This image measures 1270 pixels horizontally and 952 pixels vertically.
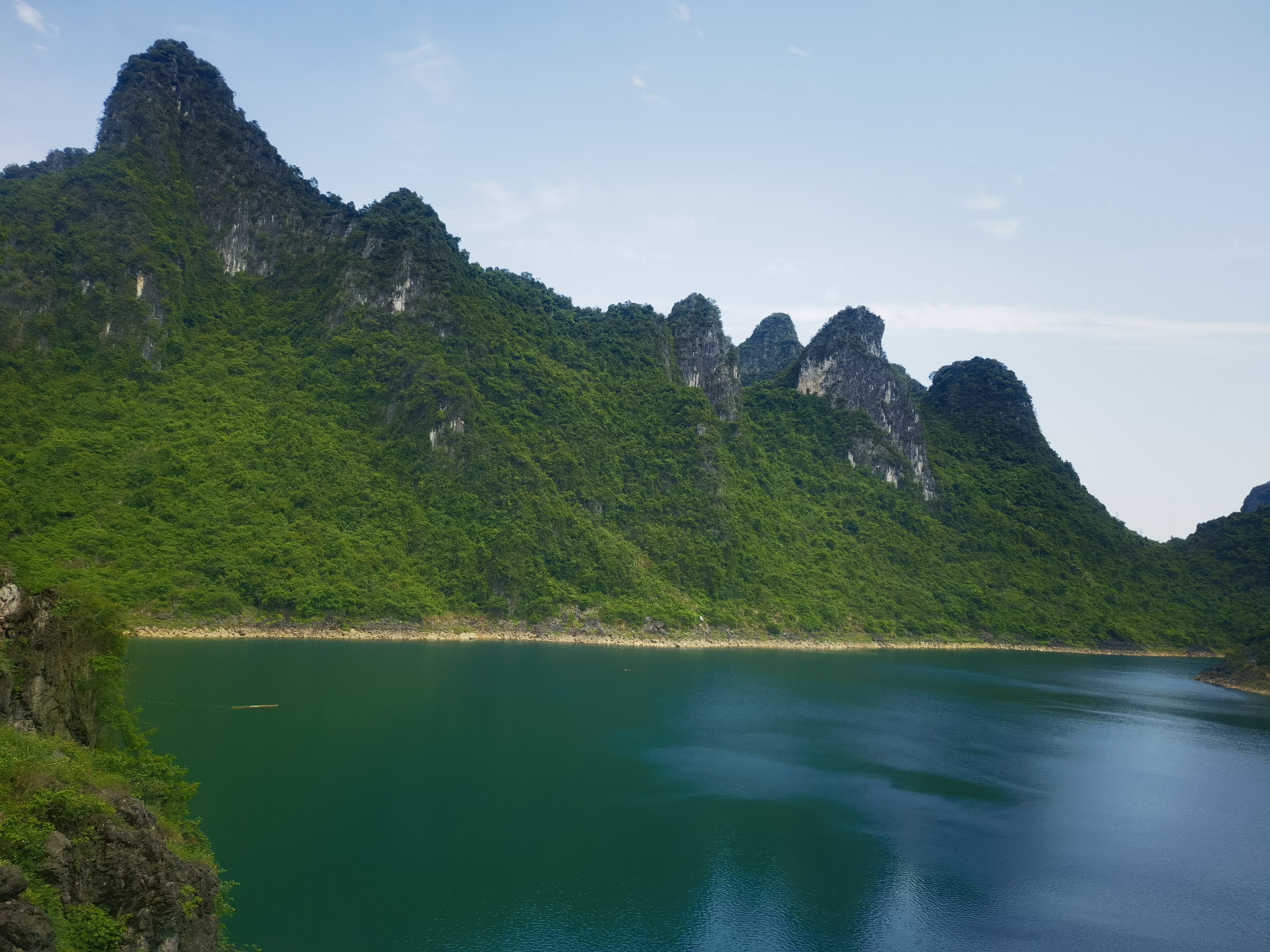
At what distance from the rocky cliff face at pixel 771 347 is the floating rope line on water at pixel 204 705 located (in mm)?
118270

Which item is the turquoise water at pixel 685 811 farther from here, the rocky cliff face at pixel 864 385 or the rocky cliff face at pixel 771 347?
the rocky cliff face at pixel 771 347

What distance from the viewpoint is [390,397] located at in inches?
3206

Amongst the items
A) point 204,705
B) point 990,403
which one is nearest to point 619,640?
point 204,705

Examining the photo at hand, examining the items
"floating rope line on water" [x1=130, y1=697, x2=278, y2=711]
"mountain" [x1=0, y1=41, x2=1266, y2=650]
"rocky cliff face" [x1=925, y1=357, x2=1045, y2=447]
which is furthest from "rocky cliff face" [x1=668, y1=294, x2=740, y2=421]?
"floating rope line on water" [x1=130, y1=697, x2=278, y2=711]

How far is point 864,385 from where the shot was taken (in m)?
115

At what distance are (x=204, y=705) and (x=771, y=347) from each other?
13144 cm

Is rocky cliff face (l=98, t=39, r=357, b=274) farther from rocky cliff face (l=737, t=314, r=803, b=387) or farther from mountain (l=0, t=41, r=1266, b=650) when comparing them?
rocky cliff face (l=737, t=314, r=803, b=387)

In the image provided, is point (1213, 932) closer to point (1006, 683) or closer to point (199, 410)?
point (1006, 683)

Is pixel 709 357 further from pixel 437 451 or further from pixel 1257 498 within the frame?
pixel 1257 498

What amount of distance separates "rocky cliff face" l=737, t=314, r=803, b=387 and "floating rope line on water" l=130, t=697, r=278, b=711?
11827cm

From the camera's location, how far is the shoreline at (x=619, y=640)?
171 ft

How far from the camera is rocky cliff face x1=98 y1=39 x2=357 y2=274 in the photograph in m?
87.6

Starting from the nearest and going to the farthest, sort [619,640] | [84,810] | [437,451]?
[84,810] → [619,640] → [437,451]

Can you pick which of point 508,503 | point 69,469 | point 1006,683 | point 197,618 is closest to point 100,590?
point 197,618
